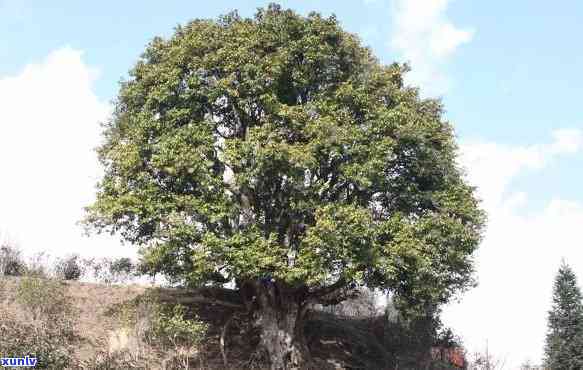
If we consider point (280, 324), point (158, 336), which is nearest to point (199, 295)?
point (158, 336)

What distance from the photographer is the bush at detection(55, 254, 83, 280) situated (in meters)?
26.8

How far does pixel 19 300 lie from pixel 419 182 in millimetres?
13939

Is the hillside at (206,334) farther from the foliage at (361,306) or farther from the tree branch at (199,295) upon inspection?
the foliage at (361,306)

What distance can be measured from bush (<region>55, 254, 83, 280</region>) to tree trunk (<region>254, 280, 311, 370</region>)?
1014 centimetres

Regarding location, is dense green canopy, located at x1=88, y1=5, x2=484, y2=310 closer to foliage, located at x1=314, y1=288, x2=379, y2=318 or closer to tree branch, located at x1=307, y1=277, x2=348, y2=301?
tree branch, located at x1=307, y1=277, x2=348, y2=301

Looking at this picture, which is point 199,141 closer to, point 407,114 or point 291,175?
point 291,175

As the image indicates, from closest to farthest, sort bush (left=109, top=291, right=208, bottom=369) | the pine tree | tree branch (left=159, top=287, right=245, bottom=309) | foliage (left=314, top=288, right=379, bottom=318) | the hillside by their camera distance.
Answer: bush (left=109, top=291, right=208, bottom=369), the hillside, tree branch (left=159, top=287, right=245, bottom=309), the pine tree, foliage (left=314, top=288, right=379, bottom=318)

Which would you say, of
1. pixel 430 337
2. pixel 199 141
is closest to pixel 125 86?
pixel 199 141

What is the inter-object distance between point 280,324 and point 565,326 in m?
14.5

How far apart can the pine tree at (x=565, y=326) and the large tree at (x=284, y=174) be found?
958 centimetres

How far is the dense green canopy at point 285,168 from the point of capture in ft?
59.1

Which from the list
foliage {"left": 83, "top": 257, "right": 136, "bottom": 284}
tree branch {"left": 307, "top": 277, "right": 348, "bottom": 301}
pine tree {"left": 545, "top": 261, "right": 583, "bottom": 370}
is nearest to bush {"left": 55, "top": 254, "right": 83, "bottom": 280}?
foliage {"left": 83, "top": 257, "right": 136, "bottom": 284}

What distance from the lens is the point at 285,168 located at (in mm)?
18531

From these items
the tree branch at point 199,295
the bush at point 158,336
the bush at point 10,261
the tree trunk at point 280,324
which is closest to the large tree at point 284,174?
the tree trunk at point 280,324
